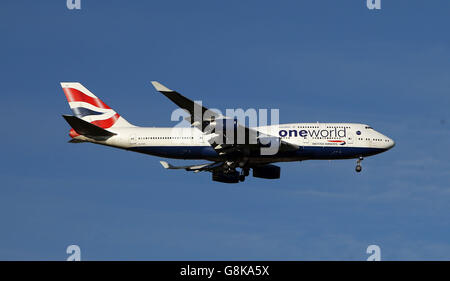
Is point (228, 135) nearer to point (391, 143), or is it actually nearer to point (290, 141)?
point (290, 141)

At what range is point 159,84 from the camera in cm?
6144

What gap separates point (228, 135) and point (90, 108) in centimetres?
1694

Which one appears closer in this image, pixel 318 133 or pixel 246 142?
pixel 246 142

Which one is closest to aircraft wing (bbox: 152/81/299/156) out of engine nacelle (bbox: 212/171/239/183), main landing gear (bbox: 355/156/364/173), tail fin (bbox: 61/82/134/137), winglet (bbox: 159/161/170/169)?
engine nacelle (bbox: 212/171/239/183)

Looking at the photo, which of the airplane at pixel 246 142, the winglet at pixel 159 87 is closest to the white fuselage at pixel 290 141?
the airplane at pixel 246 142

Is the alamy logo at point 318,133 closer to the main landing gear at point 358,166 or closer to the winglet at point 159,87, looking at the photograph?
the main landing gear at point 358,166

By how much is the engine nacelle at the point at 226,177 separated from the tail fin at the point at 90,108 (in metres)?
10.0

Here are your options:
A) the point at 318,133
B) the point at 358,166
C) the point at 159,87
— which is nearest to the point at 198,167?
the point at 318,133

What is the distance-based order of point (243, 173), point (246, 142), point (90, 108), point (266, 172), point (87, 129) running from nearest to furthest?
point (246, 142)
point (87, 129)
point (243, 173)
point (90, 108)
point (266, 172)

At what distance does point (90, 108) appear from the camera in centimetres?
8381

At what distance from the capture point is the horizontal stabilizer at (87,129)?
75.3 meters
